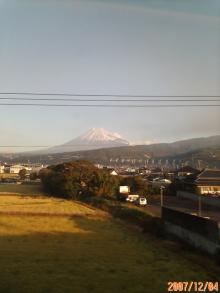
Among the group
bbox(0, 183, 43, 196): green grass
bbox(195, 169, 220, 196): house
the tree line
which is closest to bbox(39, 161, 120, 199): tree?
the tree line

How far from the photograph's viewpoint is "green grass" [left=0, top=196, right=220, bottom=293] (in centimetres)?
762

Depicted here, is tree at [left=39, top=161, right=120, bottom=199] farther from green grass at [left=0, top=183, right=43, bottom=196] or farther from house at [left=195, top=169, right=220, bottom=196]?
house at [left=195, top=169, right=220, bottom=196]

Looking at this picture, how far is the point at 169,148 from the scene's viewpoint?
127812 millimetres

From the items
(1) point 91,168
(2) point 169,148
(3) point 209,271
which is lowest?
(3) point 209,271

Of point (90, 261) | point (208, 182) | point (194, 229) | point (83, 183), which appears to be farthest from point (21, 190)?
point (90, 261)

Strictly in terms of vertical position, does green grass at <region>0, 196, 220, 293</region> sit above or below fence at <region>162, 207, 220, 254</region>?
below

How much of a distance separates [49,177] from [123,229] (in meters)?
20.4

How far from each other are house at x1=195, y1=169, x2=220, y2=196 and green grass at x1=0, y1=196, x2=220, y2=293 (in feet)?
59.1

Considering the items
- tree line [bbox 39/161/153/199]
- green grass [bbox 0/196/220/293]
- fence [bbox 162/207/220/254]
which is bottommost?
green grass [bbox 0/196/220/293]

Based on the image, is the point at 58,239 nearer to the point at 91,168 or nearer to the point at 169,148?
the point at 91,168

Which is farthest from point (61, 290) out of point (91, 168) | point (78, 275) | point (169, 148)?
point (169, 148)

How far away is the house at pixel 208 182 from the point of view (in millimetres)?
32594

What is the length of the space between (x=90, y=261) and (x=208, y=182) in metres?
25.3

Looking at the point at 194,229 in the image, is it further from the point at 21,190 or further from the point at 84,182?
the point at 21,190
